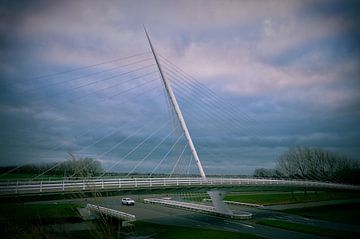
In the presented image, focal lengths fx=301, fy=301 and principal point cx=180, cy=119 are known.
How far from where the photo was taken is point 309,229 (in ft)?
82.0

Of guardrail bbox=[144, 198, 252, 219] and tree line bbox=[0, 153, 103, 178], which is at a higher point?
tree line bbox=[0, 153, 103, 178]

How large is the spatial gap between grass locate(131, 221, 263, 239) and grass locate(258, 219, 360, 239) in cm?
519

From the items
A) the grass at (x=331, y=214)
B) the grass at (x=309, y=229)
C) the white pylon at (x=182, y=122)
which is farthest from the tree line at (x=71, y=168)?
the grass at (x=331, y=214)

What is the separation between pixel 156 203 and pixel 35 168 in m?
32.4

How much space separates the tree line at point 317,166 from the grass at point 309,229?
34290 mm

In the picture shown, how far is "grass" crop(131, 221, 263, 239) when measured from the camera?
→ 2222 centimetres

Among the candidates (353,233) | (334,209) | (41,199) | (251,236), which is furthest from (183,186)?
(334,209)

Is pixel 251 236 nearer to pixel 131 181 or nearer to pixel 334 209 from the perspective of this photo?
pixel 131 181

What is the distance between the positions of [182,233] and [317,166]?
4857cm

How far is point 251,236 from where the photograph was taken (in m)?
22.4

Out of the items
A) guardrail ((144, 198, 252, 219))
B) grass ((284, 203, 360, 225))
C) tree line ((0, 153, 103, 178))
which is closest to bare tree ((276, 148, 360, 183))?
grass ((284, 203, 360, 225))

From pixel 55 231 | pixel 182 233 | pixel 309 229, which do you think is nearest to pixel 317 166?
pixel 309 229

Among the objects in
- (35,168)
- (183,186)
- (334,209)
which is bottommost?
(334,209)

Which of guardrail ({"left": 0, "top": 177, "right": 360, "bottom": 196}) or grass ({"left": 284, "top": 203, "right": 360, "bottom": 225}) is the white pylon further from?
grass ({"left": 284, "top": 203, "right": 360, "bottom": 225})
